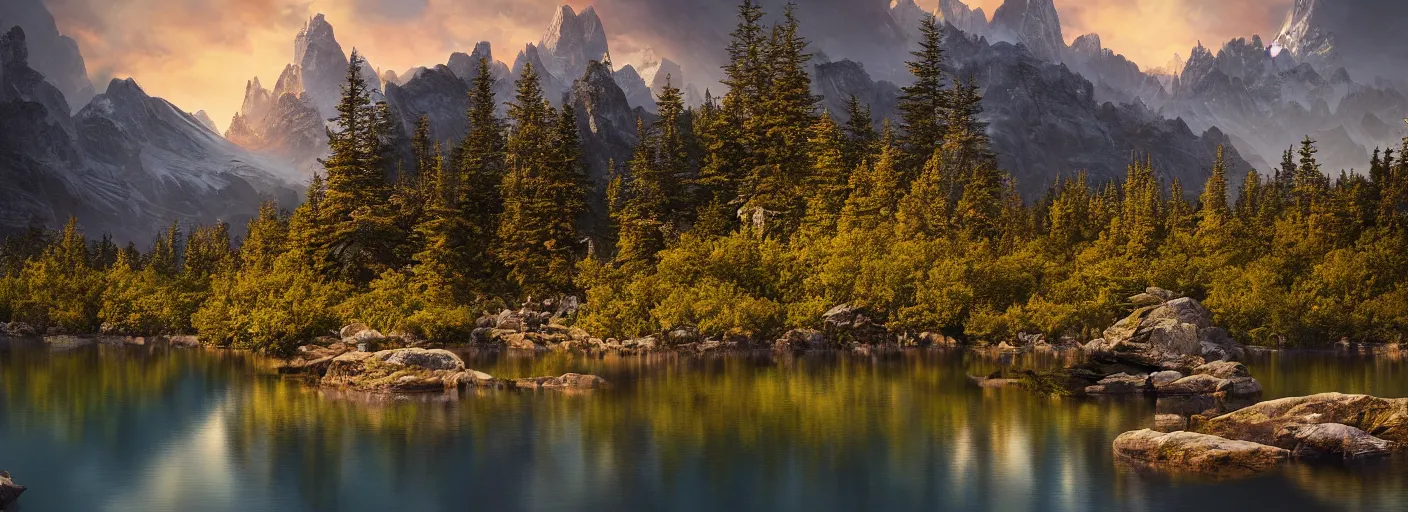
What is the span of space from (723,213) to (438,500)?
7112 centimetres

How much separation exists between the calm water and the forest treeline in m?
23.2

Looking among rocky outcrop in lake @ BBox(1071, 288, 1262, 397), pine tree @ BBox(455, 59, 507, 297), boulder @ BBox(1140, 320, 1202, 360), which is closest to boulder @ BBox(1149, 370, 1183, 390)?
rocky outcrop in lake @ BBox(1071, 288, 1262, 397)

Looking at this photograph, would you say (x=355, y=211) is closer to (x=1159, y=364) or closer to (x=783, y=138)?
(x=783, y=138)

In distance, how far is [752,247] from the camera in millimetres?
84875

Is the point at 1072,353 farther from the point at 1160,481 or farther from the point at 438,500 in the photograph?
the point at 438,500

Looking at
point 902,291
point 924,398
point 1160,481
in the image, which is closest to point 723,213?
point 902,291

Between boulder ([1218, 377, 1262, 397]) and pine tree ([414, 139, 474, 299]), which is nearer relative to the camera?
boulder ([1218, 377, 1262, 397])

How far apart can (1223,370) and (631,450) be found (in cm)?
2962

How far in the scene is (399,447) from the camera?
108 ft

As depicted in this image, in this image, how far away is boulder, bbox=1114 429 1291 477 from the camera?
2828 centimetres

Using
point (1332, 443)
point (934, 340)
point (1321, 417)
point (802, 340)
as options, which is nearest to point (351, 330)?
point (802, 340)

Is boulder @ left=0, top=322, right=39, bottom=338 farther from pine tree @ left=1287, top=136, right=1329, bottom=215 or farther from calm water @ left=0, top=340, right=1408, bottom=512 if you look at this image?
pine tree @ left=1287, top=136, right=1329, bottom=215

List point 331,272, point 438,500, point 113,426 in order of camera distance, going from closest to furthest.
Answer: point 438,500, point 113,426, point 331,272

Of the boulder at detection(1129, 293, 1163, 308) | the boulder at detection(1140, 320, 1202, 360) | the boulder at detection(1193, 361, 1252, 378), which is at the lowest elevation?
the boulder at detection(1193, 361, 1252, 378)
